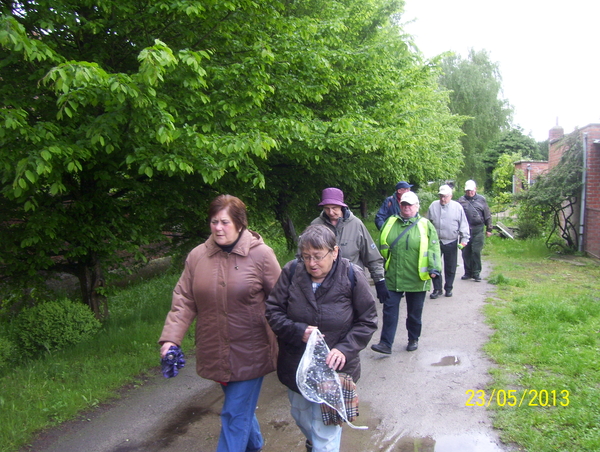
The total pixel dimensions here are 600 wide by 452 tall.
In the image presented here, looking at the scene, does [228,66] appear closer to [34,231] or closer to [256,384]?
[34,231]

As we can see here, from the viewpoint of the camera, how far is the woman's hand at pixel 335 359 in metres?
2.87

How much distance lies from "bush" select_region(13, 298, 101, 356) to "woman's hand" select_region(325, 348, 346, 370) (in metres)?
4.28

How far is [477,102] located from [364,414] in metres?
32.6

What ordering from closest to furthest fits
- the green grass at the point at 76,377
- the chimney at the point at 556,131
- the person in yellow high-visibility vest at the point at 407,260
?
1. the green grass at the point at 76,377
2. the person in yellow high-visibility vest at the point at 407,260
3. the chimney at the point at 556,131

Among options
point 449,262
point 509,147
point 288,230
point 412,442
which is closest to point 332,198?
point 412,442

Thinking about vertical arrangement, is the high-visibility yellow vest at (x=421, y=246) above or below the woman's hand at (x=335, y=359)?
above

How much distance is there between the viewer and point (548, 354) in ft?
16.9

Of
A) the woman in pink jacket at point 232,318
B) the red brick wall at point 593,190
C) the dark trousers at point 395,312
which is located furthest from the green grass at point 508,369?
the red brick wall at point 593,190

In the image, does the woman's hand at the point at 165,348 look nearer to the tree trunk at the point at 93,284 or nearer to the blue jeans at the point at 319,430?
the blue jeans at the point at 319,430

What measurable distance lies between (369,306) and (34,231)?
13.7 feet

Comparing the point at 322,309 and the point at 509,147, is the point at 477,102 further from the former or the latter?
the point at 322,309

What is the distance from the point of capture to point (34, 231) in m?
5.55

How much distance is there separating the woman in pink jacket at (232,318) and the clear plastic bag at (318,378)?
0.43 metres

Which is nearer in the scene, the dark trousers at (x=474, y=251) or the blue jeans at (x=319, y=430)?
the blue jeans at (x=319, y=430)
